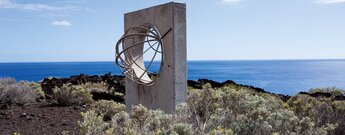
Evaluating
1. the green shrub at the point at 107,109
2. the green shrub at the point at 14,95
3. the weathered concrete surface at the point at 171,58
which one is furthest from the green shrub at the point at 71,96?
the weathered concrete surface at the point at 171,58

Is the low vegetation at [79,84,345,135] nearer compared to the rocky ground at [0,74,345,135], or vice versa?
the low vegetation at [79,84,345,135]

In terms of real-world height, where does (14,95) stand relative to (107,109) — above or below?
above

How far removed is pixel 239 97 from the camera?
10.6 ft

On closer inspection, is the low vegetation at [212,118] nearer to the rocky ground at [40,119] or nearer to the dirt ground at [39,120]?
the rocky ground at [40,119]

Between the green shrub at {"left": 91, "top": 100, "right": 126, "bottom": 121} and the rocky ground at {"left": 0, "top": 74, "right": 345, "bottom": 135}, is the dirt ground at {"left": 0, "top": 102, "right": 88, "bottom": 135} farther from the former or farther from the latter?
the green shrub at {"left": 91, "top": 100, "right": 126, "bottom": 121}

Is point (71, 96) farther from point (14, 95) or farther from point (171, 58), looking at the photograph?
point (171, 58)

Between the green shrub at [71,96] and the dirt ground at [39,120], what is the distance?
12.4 inches

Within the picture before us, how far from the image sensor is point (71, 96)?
7996 mm

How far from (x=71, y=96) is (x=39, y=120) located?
5.63 feet

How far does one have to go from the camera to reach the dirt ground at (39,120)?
5668 mm

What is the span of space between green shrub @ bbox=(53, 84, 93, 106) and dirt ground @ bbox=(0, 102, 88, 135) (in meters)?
0.31

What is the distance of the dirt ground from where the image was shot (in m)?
5.67

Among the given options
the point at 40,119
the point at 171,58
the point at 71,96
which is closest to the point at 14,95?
the point at 71,96

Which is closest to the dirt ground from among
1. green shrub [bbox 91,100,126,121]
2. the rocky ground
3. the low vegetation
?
the rocky ground
